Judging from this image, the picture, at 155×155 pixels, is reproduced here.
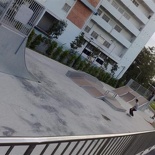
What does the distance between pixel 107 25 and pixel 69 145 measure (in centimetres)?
3837

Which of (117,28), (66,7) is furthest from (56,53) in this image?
(117,28)

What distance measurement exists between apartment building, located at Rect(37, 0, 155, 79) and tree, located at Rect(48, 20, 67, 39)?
1.50 meters

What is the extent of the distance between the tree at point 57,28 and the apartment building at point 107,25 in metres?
1.50

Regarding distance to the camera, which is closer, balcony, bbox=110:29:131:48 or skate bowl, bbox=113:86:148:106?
skate bowl, bbox=113:86:148:106

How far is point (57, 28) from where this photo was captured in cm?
3095

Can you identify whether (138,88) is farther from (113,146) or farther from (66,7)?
(113,146)

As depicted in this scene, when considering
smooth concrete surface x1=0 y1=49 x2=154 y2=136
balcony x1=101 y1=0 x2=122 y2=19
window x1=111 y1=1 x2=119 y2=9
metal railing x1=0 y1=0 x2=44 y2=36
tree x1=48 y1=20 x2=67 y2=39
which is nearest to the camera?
smooth concrete surface x1=0 y1=49 x2=154 y2=136

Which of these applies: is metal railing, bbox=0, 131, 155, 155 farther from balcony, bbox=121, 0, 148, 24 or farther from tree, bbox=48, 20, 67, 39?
balcony, bbox=121, 0, 148, 24

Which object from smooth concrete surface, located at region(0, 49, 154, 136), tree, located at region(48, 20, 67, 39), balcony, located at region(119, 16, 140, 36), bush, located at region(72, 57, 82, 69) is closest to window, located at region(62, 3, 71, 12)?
tree, located at region(48, 20, 67, 39)

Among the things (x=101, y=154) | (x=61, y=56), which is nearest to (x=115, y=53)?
(x=61, y=56)

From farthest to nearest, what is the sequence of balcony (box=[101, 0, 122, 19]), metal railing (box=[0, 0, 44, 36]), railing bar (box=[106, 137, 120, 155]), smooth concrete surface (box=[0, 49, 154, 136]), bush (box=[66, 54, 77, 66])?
1. balcony (box=[101, 0, 122, 19])
2. bush (box=[66, 54, 77, 66])
3. metal railing (box=[0, 0, 44, 36])
4. smooth concrete surface (box=[0, 49, 154, 136])
5. railing bar (box=[106, 137, 120, 155])

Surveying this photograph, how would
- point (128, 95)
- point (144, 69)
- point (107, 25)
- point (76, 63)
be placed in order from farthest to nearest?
point (144, 69) → point (107, 25) → point (128, 95) → point (76, 63)

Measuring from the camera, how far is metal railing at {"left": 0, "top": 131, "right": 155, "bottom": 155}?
213 centimetres

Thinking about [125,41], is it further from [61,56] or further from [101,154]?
[101,154]
